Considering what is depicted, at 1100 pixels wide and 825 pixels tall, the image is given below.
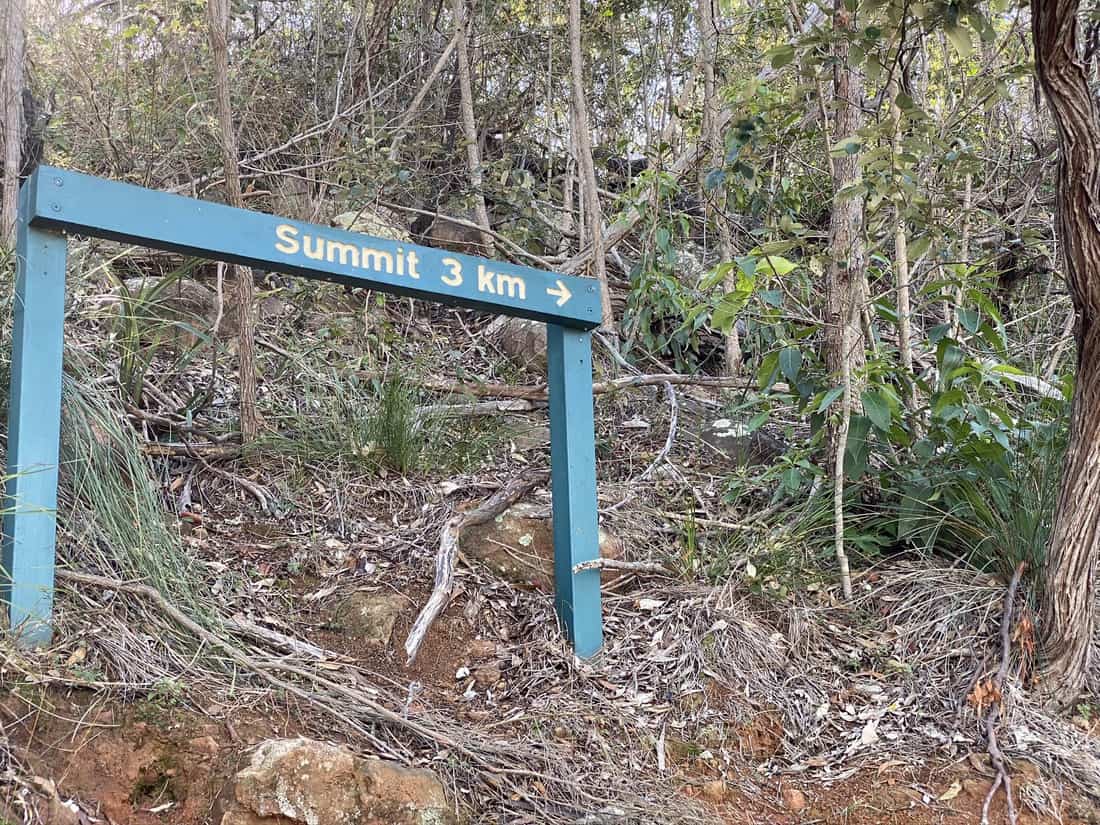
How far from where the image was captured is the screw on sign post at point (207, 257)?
2906 millimetres

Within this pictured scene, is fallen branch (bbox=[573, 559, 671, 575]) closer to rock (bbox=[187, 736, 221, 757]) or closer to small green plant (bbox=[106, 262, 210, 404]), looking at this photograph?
rock (bbox=[187, 736, 221, 757])

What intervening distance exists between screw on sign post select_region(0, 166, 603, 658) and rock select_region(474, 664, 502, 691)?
31 cm

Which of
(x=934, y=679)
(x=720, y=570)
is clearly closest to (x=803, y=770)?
(x=934, y=679)

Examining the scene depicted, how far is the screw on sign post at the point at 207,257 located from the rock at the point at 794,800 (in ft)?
2.78

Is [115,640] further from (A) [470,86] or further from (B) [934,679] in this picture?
(A) [470,86]

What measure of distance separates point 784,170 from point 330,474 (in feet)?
13.2

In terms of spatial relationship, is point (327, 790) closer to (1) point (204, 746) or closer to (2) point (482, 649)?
(1) point (204, 746)

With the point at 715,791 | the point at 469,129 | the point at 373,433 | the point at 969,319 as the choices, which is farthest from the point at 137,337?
the point at 969,319

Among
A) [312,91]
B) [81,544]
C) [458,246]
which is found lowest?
[81,544]

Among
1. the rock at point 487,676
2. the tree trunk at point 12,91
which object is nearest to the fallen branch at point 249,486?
the rock at point 487,676

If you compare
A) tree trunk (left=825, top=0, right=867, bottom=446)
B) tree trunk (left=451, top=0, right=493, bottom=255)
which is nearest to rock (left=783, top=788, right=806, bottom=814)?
tree trunk (left=825, top=0, right=867, bottom=446)

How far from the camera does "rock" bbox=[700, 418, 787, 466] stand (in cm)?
507

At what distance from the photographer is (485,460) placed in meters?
4.97

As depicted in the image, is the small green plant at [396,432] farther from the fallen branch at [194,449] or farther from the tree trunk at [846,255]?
the tree trunk at [846,255]
